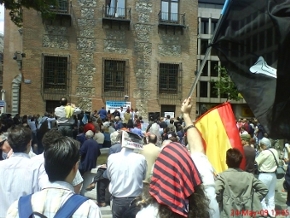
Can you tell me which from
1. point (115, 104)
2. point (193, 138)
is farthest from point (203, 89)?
point (193, 138)

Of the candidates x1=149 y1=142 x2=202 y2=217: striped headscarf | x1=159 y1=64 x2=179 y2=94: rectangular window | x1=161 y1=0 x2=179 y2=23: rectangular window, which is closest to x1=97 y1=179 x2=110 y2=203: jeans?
x1=149 y1=142 x2=202 y2=217: striped headscarf

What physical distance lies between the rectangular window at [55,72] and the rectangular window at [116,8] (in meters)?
4.91

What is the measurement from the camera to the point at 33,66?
100 feet

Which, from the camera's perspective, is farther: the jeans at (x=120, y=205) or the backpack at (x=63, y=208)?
the jeans at (x=120, y=205)

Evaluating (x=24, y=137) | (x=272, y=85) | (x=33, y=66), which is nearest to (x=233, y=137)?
(x=272, y=85)

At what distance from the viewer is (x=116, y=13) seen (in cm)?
3241

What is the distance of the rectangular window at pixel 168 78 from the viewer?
109ft

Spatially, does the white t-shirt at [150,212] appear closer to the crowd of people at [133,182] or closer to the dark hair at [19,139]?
the crowd of people at [133,182]

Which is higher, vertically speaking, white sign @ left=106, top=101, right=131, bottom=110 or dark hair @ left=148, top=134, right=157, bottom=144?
white sign @ left=106, top=101, right=131, bottom=110

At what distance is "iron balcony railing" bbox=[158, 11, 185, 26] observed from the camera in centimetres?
3309

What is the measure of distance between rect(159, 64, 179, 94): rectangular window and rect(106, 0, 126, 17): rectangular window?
4.93 meters

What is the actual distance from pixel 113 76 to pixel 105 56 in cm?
157

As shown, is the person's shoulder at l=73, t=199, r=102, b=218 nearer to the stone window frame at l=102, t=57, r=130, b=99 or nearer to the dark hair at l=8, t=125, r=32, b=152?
the dark hair at l=8, t=125, r=32, b=152

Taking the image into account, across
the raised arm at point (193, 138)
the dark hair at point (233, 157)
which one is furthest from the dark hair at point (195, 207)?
the dark hair at point (233, 157)
